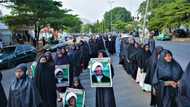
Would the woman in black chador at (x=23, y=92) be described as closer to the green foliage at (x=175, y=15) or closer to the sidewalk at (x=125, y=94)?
the sidewalk at (x=125, y=94)

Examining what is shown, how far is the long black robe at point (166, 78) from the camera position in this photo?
909 centimetres

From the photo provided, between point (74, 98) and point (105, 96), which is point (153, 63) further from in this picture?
point (74, 98)

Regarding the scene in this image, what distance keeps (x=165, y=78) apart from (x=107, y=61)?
131cm

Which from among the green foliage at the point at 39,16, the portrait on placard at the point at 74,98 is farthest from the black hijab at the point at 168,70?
the green foliage at the point at 39,16

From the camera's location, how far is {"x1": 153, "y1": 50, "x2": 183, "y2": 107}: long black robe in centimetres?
909

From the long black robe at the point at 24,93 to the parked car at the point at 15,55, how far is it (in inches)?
678

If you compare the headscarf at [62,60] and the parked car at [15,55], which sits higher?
the headscarf at [62,60]

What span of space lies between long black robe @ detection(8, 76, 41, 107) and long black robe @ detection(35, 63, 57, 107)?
2.28 metres

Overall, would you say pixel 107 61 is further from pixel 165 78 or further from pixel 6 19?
pixel 6 19

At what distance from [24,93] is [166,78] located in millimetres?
2725

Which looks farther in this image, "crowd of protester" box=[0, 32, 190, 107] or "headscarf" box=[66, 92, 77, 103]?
"headscarf" box=[66, 92, 77, 103]

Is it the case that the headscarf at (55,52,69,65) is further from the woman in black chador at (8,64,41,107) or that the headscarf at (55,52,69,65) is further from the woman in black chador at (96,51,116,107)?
the woman in black chador at (8,64,41,107)

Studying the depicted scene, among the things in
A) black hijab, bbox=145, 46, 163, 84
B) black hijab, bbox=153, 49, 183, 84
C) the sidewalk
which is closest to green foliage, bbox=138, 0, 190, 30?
the sidewalk

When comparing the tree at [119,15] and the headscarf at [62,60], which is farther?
the tree at [119,15]
